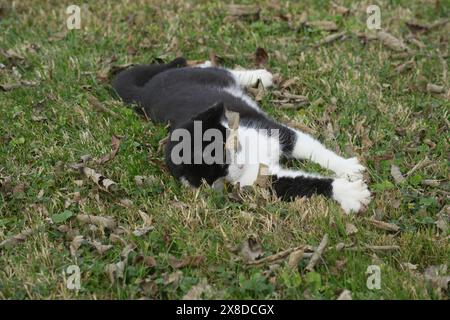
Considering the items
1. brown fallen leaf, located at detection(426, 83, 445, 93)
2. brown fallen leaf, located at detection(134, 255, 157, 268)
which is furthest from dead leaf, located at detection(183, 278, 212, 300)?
brown fallen leaf, located at detection(426, 83, 445, 93)

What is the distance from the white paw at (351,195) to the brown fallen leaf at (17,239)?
184cm

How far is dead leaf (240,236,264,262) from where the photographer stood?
3.51 metres

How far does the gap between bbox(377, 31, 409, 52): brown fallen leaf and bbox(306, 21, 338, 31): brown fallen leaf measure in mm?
467

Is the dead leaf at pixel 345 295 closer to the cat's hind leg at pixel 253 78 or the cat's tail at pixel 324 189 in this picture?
the cat's tail at pixel 324 189

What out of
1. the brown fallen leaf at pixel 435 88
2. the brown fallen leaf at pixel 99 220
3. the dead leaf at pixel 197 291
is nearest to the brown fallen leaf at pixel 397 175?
the brown fallen leaf at pixel 435 88

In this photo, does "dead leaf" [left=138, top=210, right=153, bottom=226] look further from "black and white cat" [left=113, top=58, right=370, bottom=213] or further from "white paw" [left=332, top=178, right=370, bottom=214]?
"white paw" [left=332, top=178, right=370, bottom=214]

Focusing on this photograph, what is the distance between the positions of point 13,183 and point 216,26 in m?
3.06

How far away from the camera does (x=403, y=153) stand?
4547 millimetres

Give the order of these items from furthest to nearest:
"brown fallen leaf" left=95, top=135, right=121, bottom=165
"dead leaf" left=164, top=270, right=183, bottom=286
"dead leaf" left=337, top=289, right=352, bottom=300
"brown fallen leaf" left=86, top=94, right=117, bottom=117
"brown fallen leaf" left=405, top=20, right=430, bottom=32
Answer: "brown fallen leaf" left=405, top=20, right=430, bottom=32 → "brown fallen leaf" left=86, top=94, right=117, bottom=117 → "brown fallen leaf" left=95, top=135, right=121, bottom=165 → "dead leaf" left=164, top=270, right=183, bottom=286 → "dead leaf" left=337, top=289, right=352, bottom=300

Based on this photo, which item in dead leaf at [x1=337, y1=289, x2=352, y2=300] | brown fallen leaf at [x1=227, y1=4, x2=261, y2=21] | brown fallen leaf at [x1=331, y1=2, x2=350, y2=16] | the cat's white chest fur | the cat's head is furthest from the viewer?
brown fallen leaf at [x1=227, y1=4, x2=261, y2=21]

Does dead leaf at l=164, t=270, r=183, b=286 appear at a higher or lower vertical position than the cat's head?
lower

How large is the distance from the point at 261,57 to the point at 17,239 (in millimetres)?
3088

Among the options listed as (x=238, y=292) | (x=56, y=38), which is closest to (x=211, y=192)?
(x=238, y=292)
